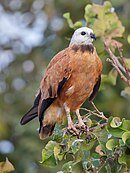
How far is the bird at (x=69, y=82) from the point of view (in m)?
4.28

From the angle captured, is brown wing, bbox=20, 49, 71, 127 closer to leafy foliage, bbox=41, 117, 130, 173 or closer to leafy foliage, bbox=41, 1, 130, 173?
leafy foliage, bbox=41, 1, 130, 173

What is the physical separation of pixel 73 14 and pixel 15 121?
146 cm

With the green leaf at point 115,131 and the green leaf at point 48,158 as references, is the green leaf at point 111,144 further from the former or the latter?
the green leaf at point 48,158

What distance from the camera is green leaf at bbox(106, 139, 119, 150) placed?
11.0 ft

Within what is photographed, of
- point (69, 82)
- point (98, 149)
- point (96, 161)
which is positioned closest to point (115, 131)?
point (96, 161)

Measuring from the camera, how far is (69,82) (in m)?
4.30

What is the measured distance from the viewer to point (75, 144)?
138 inches

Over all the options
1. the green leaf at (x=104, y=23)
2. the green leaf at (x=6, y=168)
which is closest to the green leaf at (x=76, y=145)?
the green leaf at (x=6, y=168)

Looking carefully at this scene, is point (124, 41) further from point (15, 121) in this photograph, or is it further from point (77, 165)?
point (77, 165)

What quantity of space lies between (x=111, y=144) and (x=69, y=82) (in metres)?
1.02

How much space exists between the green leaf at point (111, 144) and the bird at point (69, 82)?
0.86 metres

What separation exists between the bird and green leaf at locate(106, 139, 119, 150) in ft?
2.82

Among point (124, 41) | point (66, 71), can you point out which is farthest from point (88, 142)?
point (124, 41)

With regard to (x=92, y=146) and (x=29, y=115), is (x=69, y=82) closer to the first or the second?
(x=29, y=115)
